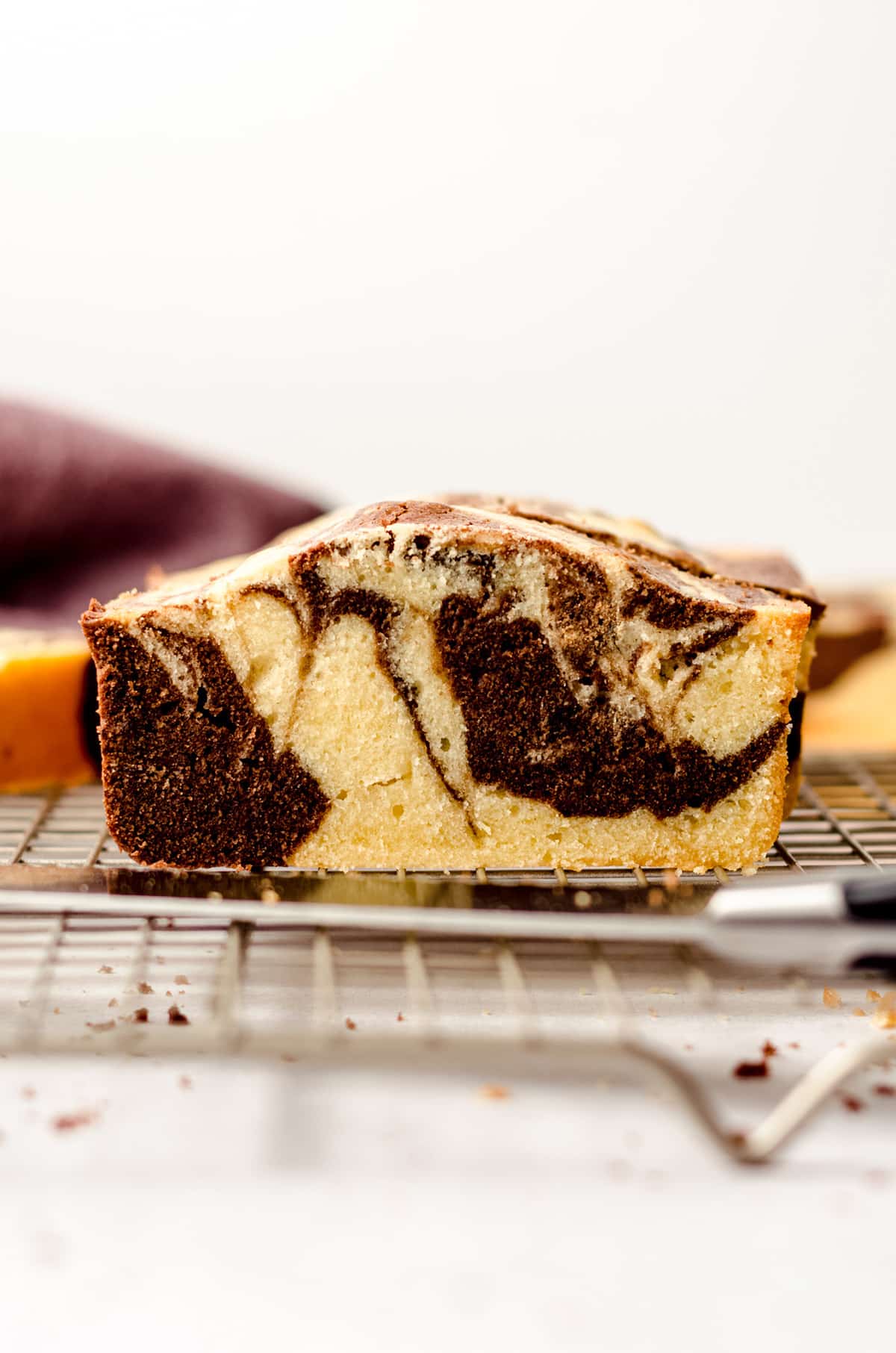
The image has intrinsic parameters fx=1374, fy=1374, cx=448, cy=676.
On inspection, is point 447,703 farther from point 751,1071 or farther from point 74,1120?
point 74,1120

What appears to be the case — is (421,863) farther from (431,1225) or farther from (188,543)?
(188,543)

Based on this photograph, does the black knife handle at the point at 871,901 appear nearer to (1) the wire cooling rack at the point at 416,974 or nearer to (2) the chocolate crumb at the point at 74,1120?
(1) the wire cooling rack at the point at 416,974

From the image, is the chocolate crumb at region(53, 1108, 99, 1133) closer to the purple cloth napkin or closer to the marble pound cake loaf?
the marble pound cake loaf

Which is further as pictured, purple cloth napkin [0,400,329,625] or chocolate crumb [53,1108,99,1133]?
purple cloth napkin [0,400,329,625]

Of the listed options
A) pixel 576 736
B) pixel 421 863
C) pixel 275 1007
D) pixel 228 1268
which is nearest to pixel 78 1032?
pixel 275 1007

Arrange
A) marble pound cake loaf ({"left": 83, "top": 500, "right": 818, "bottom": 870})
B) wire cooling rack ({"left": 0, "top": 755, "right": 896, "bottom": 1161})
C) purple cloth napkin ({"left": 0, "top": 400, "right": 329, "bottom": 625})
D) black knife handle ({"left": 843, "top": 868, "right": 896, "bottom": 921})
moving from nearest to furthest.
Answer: black knife handle ({"left": 843, "top": 868, "right": 896, "bottom": 921})
wire cooling rack ({"left": 0, "top": 755, "right": 896, "bottom": 1161})
marble pound cake loaf ({"left": 83, "top": 500, "right": 818, "bottom": 870})
purple cloth napkin ({"left": 0, "top": 400, "right": 329, "bottom": 625})

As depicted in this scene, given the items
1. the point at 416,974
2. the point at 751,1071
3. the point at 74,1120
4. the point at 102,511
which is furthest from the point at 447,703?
the point at 102,511

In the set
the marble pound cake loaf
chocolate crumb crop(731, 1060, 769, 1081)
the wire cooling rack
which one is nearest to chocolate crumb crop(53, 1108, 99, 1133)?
the wire cooling rack
